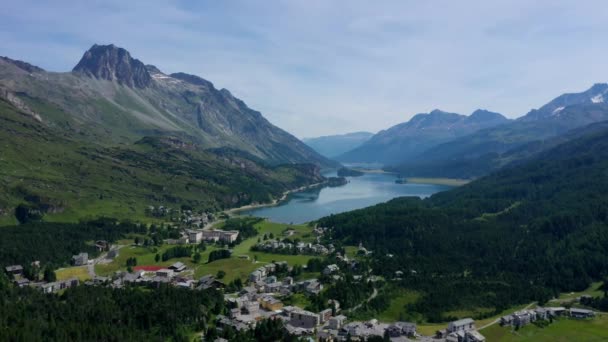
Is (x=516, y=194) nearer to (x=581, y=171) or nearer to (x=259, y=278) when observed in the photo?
(x=581, y=171)

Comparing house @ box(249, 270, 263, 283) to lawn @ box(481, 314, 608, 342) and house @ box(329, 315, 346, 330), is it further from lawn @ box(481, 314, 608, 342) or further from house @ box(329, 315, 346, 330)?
lawn @ box(481, 314, 608, 342)

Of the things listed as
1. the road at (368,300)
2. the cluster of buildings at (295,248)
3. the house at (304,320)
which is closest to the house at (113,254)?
the cluster of buildings at (295,248)

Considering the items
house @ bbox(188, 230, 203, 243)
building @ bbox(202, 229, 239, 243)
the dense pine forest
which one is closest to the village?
house @ bbox(188, 230, 203, 243)

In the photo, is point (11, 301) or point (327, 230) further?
point (327, 230)

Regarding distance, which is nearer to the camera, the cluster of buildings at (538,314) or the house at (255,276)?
the cluster of buildings at (538,314)

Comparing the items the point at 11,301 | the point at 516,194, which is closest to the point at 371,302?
the point at 11,301

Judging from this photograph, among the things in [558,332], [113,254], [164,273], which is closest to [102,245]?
[113,254]

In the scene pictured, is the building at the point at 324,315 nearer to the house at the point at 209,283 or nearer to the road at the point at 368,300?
the road at the point at 368,300

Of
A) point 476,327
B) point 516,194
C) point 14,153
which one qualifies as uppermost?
point 14,153
